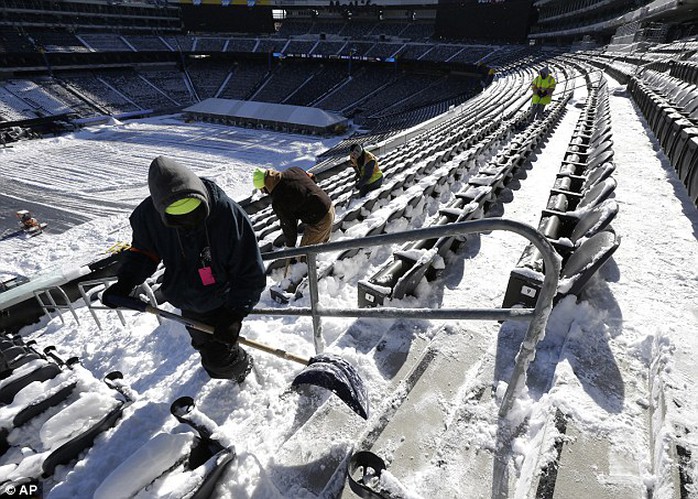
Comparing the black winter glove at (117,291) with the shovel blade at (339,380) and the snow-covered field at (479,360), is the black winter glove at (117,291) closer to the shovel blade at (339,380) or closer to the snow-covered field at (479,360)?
the snow-covered field at (479,360)

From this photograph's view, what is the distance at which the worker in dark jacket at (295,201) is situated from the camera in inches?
161

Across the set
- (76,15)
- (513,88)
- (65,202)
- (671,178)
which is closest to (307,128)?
(513,88)

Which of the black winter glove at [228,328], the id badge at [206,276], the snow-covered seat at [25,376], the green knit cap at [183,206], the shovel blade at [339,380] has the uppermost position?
the green knit cap at [183,206]

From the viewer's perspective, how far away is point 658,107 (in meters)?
7.61

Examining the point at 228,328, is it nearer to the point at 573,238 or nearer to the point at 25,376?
the point at 25,376

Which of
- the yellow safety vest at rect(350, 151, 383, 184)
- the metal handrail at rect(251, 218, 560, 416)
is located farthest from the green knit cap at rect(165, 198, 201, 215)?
the yellow safety vest at rect(350, 151, 383, 184)

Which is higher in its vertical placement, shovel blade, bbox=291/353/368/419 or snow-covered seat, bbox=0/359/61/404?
shovel blade, bbox=291/353/368/419

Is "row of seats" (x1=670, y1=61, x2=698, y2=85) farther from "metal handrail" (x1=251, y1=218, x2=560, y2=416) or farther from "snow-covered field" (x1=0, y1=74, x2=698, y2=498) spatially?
"metal handrail" (x1=251, y1=218, x2=560, y2=416)

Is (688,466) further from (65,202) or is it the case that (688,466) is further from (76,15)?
(76,15)

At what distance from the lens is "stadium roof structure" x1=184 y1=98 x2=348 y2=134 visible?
30125mm

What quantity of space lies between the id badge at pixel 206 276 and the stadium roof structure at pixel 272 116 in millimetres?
29099

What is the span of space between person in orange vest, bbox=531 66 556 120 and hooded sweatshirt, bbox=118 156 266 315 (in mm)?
12717

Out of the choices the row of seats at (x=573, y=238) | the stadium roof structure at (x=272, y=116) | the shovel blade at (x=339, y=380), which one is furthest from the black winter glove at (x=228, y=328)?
the stadium roof structure at (x=272, y=116)

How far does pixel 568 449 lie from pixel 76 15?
2481 inches
